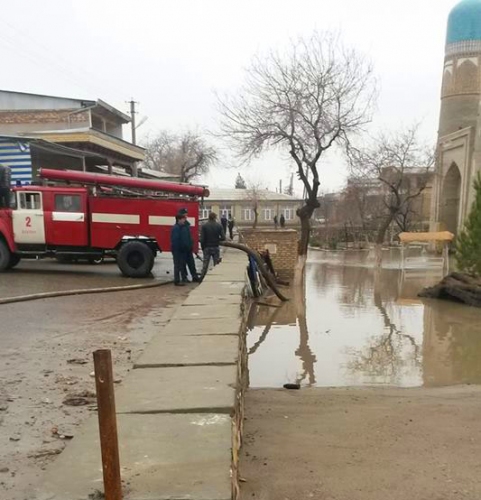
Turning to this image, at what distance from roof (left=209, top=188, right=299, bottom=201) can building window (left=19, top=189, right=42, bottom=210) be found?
5225 centimetres

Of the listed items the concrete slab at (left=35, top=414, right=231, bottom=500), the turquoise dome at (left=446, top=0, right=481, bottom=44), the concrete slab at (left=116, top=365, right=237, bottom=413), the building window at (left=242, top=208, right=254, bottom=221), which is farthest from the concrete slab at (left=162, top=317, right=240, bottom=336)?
the building window at (left=242, top=208, right=254, bottom=221)

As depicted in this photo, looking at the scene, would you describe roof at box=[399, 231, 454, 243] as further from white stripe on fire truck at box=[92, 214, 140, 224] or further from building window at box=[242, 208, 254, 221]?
building window at box=[242, 208, 254, 221]

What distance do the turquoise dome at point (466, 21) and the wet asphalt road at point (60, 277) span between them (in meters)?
33.2

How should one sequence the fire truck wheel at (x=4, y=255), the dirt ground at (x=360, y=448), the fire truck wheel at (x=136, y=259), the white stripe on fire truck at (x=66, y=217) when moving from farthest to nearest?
the fire truck wheel at (x=4, y=255)
the white stripe on fire truck at (x=66, y=217)
the fire truck wheel at (x=136, y=259)
the dirt ground at (x=360, y=448)

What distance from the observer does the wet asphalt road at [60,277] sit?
385 inches

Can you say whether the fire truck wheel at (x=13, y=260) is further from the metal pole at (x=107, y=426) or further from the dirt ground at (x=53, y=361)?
the metal pole at (x=107, y=426)

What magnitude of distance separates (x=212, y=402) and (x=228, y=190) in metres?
67.3

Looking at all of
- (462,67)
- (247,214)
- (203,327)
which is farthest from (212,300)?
(247,214)

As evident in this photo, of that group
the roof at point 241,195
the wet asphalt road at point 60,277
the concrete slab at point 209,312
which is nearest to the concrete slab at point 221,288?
the concrete slab at point 209,312

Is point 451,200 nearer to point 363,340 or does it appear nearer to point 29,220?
point 363,340

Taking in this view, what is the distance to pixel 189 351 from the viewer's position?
343cm

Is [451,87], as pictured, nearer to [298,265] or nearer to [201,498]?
[298,265]

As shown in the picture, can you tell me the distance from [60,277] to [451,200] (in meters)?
32.8

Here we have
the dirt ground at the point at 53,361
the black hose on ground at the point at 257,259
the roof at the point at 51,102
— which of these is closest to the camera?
the dirt ground at the point at 53,361
